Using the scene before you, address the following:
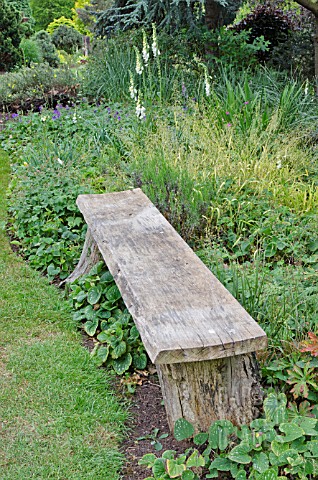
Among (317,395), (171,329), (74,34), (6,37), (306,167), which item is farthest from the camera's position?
(74,34)

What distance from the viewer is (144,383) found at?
321cm

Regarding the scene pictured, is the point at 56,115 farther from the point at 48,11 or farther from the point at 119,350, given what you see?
the point at 48,11

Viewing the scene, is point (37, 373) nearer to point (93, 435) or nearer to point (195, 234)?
point (93, 435)

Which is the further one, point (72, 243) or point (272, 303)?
point (72, 243)

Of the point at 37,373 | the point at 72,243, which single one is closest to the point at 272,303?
the point at 37,373

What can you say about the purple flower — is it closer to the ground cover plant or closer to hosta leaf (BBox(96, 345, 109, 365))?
the ground cover plant

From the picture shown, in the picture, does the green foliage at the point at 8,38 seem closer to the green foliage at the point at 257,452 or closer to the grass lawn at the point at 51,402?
the grass lawn at the point at 51,402

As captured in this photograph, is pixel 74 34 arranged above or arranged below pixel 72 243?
below

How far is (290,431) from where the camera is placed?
235 centimetres

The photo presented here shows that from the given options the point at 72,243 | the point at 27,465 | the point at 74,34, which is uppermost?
the point at 27,465

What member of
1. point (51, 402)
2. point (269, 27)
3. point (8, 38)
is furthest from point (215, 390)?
point (8, 38)

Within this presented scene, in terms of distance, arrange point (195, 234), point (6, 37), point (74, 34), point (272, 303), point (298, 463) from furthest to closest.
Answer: point (74, 34) → point (6, 37) → point (195, 234) → point (272, 303) → point (298, 463)

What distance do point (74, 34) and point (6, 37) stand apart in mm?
4557

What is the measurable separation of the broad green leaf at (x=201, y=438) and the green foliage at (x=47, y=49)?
48.0 ft
